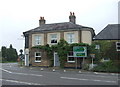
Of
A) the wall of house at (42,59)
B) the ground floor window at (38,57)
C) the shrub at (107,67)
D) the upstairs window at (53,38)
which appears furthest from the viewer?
the ground floor window at (38,57)

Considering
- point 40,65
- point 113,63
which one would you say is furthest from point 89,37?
point 40,65

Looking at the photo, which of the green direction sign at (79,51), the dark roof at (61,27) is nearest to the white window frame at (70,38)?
the dark roof at (61,27)

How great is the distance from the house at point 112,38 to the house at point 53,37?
6.24ft

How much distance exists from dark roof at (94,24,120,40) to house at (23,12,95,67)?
1.78 m

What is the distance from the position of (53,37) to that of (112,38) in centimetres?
942

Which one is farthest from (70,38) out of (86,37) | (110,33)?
(110,33)

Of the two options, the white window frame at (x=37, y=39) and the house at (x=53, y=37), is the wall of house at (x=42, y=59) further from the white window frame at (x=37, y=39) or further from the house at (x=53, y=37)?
the white window frame at (x=37, y=39)

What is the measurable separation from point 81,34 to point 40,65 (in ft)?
26.7

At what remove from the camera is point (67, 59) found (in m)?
29.0

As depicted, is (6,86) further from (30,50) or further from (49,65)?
(30,50)

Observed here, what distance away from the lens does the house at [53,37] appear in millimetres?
29078

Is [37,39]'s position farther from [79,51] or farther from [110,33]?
[110,33]

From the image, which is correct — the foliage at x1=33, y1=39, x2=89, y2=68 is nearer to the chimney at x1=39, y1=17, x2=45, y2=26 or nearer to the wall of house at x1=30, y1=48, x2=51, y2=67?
the wall of house at x1=30, y1=48, x2=51, y2=67

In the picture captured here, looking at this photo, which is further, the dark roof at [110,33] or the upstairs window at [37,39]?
the upstairs window at [37,39]
